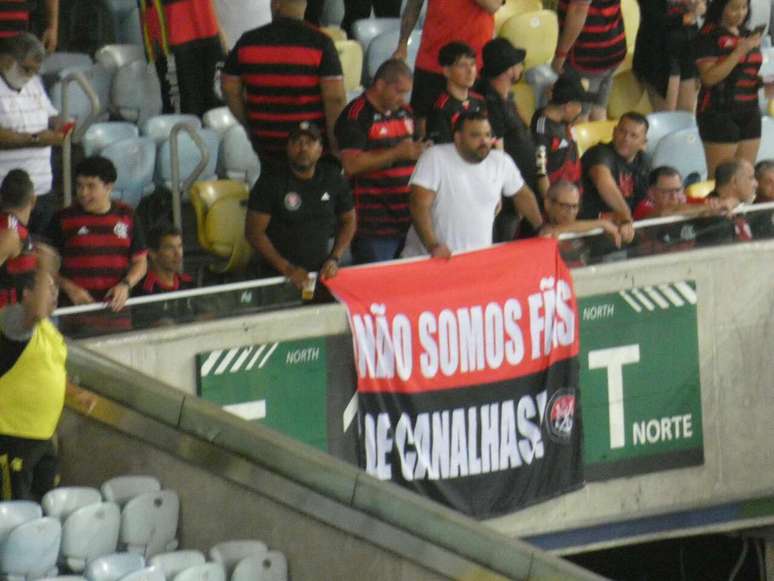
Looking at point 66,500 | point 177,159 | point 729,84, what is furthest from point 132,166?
point 729,84

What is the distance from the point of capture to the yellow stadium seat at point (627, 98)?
13125 millimetres

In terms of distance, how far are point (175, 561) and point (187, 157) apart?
130 inches

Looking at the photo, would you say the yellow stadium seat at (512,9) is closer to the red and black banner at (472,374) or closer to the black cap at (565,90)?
the black cap at (565,90)

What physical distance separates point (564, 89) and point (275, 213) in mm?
1773

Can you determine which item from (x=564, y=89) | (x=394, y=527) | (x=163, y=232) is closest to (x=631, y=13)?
(x=564, y=89)

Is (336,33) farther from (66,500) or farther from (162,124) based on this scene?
(66,500)

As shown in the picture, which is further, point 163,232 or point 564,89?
point 564,89

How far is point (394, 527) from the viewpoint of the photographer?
27.8ft

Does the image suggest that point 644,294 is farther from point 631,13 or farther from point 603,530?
point 631,13

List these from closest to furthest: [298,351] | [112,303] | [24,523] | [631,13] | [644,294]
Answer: [24,523] → [112,303] → [298,351] → [644,294] → [631,13]

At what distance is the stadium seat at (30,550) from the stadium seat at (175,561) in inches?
15.6

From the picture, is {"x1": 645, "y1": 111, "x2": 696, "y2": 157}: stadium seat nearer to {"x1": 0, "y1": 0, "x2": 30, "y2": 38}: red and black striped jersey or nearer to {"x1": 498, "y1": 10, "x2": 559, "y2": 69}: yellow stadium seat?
{"x1": 498, "y1": 10, "x2": 559, "y2": 69}: yellow stadium seat

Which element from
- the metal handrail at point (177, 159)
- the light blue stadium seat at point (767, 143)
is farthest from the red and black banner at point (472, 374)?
the light blue stadium seat at point (767, 143)

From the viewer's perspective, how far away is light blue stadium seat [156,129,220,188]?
36.1 ft
